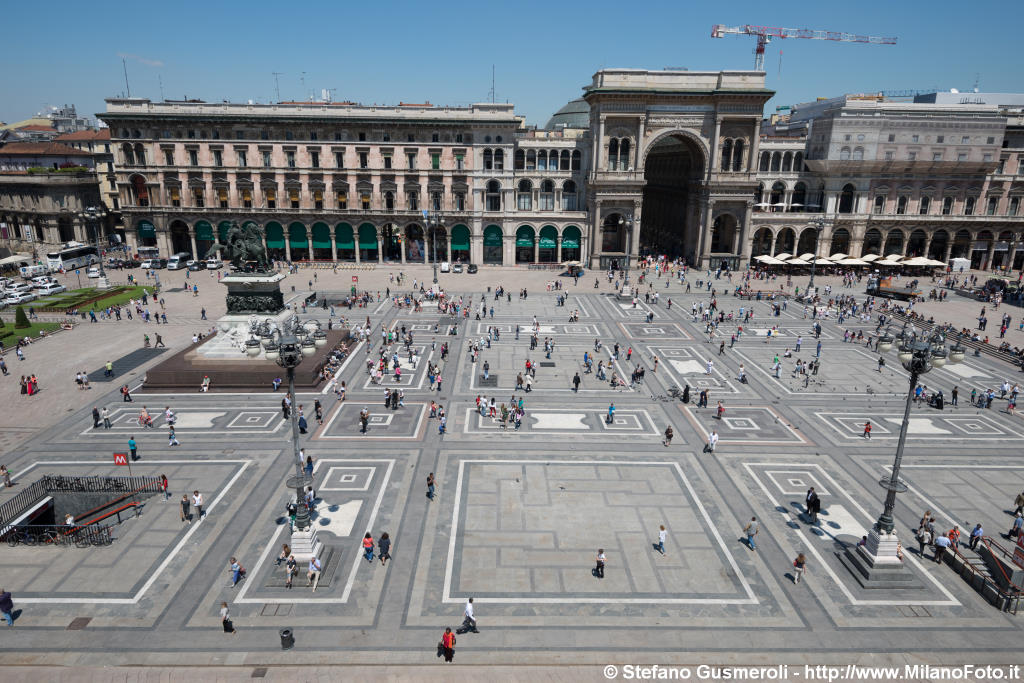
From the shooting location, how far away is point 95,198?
265 ft

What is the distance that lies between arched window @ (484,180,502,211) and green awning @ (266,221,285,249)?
79.7 feet

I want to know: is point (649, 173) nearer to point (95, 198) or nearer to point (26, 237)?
point (95, 198)

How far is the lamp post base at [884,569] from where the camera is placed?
17953 millimetres

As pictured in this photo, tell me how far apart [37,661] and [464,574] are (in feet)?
35.2

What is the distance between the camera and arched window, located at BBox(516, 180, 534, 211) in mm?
72062

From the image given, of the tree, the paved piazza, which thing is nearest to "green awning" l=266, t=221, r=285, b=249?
the tree

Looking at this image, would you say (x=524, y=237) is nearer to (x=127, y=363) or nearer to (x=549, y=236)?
(x=549, y=236)

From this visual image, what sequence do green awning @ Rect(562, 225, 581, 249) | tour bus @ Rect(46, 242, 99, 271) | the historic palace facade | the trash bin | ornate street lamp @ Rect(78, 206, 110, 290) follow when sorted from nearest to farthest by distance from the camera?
the trash bin, ornate street lamp @ Rect(78, 206, 110, 290), tour bus @ Rect(46, 242, 99, 271), the historic palace facade, green awning @ Rect(562, 225, 581, 249)

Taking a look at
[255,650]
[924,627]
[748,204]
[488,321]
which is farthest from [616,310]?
[255,650]

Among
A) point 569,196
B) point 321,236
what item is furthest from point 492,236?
point 321,236

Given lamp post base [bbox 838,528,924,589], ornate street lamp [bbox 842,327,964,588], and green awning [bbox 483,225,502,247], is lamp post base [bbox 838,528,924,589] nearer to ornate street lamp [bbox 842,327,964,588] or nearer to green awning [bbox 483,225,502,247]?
ornate street lamp [bbox 842,327,964,588]

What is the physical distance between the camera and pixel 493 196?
7225 cm

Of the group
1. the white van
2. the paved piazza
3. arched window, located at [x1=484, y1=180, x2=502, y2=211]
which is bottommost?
the paved piazza

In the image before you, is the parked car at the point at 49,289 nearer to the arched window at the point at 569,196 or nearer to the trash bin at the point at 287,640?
the arched window at the point at 569,196
